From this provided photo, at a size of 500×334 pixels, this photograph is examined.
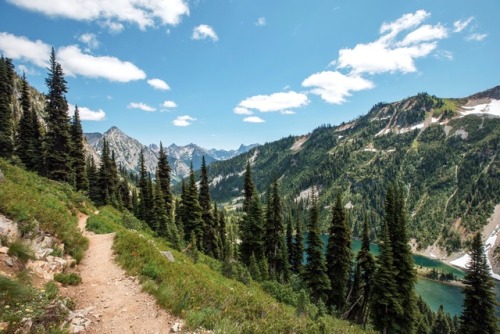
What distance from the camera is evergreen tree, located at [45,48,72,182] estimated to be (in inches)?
1610

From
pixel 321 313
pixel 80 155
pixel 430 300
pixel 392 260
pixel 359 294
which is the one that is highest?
pixel 80 155

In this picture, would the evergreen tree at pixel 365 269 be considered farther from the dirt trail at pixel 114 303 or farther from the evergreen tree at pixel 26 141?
the evergreen tree at pixel 26 141

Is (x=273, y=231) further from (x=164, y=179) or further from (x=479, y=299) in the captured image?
(x=479, y=299)

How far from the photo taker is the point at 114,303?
1024cm

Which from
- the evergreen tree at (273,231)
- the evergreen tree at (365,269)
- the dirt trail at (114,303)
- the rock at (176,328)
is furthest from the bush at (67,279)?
the evergreen tree at (365,269)

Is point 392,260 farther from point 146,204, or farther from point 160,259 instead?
point 146,204

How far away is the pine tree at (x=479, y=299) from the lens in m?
32.9

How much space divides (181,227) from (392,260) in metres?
31.7

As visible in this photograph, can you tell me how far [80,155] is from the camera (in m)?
54.9

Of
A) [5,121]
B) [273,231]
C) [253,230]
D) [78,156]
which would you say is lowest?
[273,231]

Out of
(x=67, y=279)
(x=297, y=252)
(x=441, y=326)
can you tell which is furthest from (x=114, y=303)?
(x=441, y=326)

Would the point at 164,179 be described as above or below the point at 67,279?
above

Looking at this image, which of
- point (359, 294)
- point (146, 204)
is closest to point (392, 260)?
point (359, 294)

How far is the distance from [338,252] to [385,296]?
9.06m
